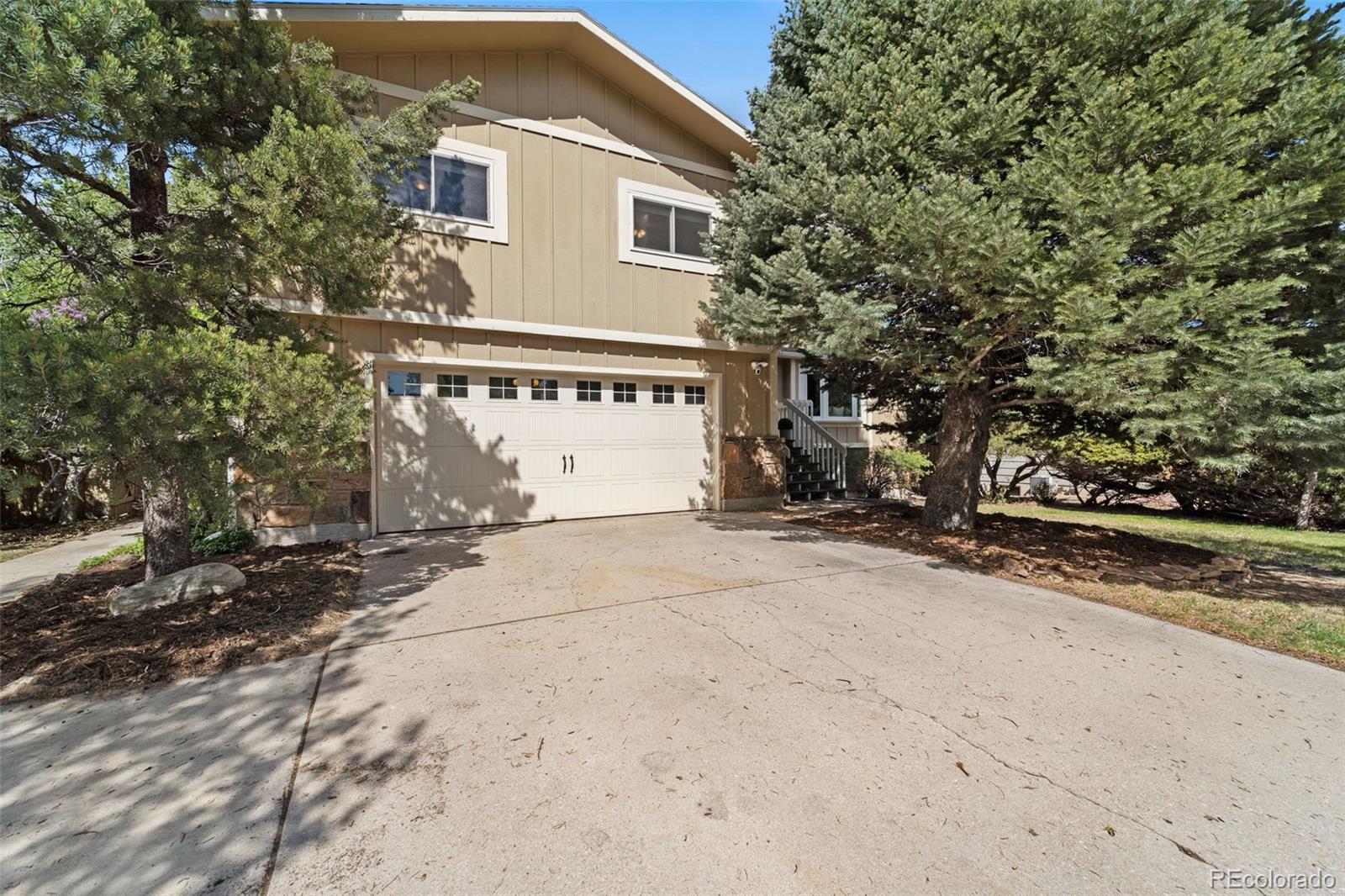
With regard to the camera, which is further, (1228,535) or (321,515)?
(1228,535)

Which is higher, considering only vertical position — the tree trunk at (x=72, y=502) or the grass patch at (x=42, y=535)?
the tree trunk at (x=72, y=502)

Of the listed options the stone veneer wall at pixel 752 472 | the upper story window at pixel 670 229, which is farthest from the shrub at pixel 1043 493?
the upper story window at pixel 670 229

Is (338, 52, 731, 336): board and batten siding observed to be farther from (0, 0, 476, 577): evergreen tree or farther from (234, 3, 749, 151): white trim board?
(0, 0, 476, 577): evergreen tree

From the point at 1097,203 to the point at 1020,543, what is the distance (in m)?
4.11

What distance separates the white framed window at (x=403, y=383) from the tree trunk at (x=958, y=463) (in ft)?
24.0

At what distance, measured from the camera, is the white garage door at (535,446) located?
24.1 feet

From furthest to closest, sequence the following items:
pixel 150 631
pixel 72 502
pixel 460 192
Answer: pixel 72 502, pixel 460 192, pixel 150 631

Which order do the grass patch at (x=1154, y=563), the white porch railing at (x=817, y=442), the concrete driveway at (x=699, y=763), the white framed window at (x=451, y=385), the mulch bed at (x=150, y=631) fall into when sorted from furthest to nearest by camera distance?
the white porch railing at (x=817, y=442) → the white framed window at (x=451, y=385) → the grass patch at (x=1154, y=563) → the mulch bed at (x=150, y=631) → the concrete driveway at (x=699, y=763)

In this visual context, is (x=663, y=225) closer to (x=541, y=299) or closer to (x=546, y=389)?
(x=541, y=299)

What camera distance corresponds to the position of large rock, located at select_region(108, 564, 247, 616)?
4137mm

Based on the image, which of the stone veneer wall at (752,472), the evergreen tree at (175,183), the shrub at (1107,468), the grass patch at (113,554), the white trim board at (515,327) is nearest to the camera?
the evergreen tree at (175,183)

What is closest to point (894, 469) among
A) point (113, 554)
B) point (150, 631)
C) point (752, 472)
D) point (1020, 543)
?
point (752, 472)

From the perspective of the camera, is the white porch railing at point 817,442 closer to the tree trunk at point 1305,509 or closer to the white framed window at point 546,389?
the white framed window at point 546,389

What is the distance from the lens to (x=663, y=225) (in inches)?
364
